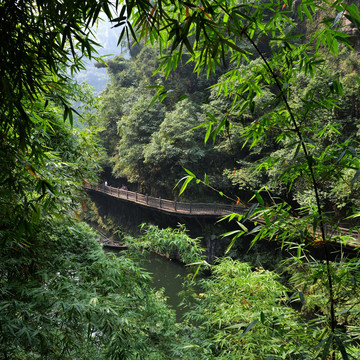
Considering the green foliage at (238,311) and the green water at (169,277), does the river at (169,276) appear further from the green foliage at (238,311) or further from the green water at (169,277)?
the green foliage at (238,311)

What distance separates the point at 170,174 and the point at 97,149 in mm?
8323

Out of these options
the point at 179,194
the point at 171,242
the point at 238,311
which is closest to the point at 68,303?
the point at 179,194

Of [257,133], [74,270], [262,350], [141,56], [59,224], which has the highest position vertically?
[141,56]

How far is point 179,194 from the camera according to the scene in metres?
1.50

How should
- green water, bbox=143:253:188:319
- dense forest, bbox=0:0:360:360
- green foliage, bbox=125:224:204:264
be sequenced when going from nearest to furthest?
dense forest, bbox=0:0:360:360
green foliage, bbox=125:224:204:264
green water, bbox=143:253:188:319

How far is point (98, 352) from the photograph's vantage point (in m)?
2.61

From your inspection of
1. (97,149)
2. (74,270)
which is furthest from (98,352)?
(97,149)

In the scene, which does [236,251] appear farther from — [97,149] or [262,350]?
[262,350]

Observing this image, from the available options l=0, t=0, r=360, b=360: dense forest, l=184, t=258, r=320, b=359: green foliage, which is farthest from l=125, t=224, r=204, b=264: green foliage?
l=184, t=258, r=320, b=359: green foliage

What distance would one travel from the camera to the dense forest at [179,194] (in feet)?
2.90

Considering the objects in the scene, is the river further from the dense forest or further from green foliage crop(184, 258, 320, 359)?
green foliage crop(184, 258, 320, 359)

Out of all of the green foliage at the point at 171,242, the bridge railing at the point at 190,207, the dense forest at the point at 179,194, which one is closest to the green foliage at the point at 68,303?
the dense forest at the point at 179,194

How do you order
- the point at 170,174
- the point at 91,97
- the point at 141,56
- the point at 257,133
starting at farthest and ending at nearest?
the point at 141,56, the point at 170,174, the point at 91,97, the point at 257,133

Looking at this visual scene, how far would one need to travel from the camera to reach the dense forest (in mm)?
884
